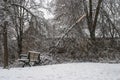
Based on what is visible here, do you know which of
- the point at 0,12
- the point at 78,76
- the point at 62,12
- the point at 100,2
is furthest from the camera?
the point at 62,12

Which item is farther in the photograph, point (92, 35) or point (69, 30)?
point (92, 35)

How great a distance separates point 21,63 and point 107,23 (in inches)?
284

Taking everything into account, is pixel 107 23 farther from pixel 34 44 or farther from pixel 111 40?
pixel 34 44

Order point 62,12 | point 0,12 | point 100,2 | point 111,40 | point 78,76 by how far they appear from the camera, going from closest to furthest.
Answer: point 78,76 < point 0,12 < point 111,40 < point 100,2 < point 62,12

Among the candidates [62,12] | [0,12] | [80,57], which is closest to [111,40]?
[80,57]

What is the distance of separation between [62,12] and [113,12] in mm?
4260

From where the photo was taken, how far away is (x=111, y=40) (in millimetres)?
15922

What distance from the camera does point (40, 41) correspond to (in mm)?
17188

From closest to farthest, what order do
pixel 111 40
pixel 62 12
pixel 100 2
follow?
1. pixel 111 40
2. pixel 100 2
3. pixel 62 12

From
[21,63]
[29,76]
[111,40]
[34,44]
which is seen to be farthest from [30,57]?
[29,76]

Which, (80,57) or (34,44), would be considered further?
(34,44)

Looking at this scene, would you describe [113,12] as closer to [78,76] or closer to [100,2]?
[100,2]

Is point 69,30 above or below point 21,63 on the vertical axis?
above

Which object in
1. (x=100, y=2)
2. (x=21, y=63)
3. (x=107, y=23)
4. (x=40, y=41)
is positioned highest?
(x=100, y=2)
